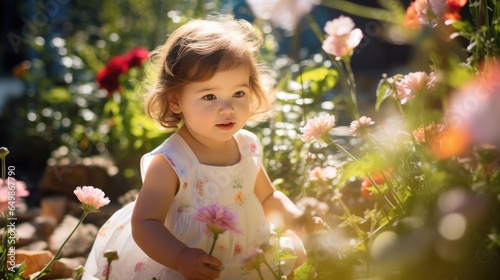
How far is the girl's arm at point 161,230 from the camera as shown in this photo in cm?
144

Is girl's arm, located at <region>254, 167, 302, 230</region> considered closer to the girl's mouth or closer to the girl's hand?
the girl's mouth

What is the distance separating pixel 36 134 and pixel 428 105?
7.63 ft

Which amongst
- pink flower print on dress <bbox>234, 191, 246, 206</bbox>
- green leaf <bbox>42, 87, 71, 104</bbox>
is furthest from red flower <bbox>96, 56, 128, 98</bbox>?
pink flower print on dress <bbox>234, 191, 246, 206</bbox>

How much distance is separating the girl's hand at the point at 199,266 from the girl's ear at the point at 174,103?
0.49m

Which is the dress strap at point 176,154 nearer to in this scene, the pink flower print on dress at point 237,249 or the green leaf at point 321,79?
the pink flower print on dress at point 237,249

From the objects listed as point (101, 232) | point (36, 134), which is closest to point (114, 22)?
point (36, 134)

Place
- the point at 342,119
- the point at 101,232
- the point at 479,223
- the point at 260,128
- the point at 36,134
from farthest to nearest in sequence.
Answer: the point at 342,119
the point at 36,134
the point at 260,128
the point at 101,232
the point at 479,223

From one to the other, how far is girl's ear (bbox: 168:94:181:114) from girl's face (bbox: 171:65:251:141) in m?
0.06

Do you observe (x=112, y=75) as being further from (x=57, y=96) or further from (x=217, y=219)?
(x=217, y=219)

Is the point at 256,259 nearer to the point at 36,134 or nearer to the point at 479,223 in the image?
the point at 479,223

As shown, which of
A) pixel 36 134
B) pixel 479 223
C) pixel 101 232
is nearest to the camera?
pixel 479 223

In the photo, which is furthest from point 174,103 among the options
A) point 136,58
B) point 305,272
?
point 136,58

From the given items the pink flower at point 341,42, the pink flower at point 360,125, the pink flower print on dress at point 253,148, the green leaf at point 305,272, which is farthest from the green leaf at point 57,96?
the green leaf at point 305,272

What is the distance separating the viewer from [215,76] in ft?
5.66
